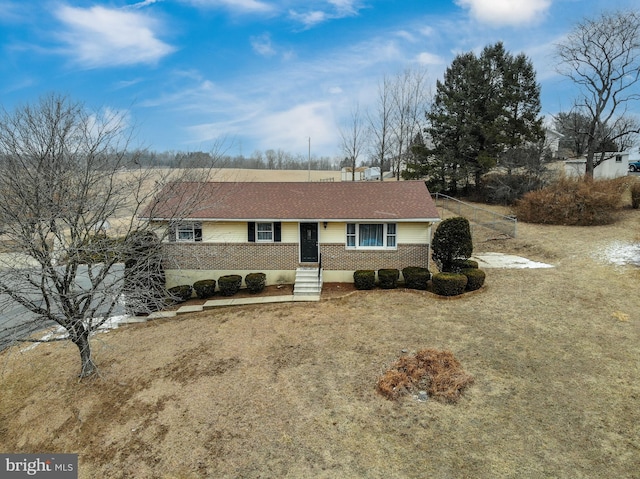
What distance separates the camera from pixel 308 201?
51.8 ft

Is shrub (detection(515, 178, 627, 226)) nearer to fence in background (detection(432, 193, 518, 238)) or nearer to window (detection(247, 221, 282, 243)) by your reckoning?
fence in background (detection(432, 193, 518, 238))

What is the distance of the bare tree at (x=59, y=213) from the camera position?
24.9ft

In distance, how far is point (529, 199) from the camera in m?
22.4

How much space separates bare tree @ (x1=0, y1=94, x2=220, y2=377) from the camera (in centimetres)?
758

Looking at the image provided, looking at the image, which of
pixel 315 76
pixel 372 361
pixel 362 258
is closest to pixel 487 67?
pixel 315 76

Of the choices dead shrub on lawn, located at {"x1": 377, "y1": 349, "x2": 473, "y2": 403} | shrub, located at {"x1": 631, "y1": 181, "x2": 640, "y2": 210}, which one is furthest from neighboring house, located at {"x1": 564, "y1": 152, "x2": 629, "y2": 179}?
dead shrub on lawn, located at {"x1": 377, "y1": 349, "x2": 473, "y2": 403}

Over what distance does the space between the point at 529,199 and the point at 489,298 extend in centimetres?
1319

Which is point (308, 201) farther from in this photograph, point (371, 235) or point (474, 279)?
point (474, 279)

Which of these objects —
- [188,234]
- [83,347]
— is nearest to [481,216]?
[188,234]

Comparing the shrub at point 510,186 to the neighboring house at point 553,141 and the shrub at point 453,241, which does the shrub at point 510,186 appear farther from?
the shrub at point 453,241

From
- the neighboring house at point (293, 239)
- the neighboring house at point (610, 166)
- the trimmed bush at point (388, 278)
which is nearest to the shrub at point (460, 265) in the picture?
the neighboring house at point (293, 239)

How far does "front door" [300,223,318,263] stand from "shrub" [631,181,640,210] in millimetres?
21615

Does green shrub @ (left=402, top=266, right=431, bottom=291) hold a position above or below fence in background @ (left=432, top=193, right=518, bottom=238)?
below

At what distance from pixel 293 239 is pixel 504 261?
10.1 meters
